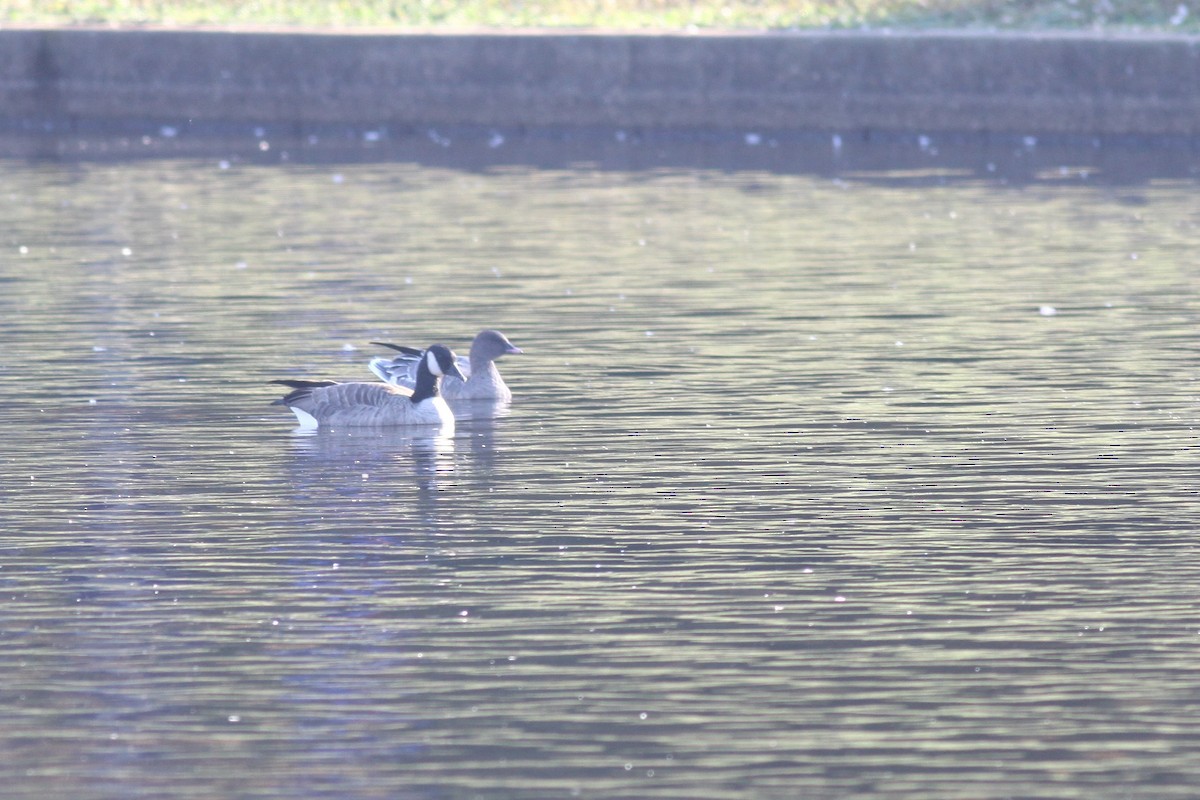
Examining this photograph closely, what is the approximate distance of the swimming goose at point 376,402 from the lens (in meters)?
14.9

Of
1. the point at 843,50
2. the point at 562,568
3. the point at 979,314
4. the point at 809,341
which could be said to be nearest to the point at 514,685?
the point at 562,568

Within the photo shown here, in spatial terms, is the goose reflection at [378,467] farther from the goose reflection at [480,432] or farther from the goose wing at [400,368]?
the goose wing at [400,368]

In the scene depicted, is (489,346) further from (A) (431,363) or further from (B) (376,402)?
(B) (376,402)

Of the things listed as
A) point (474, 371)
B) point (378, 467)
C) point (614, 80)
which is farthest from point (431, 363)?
point (614, 80)

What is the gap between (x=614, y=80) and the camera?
35.5 meters

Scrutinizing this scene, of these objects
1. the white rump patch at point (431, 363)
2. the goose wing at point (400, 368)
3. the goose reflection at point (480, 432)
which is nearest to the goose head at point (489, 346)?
the goose wing at point (400, 368)

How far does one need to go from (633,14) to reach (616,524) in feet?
97.1

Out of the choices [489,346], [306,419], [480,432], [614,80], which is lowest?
[614,80]

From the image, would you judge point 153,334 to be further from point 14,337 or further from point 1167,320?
point 1167,320

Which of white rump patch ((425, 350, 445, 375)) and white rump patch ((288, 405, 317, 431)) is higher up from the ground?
white rump patch ((425, 350, 445, 375))

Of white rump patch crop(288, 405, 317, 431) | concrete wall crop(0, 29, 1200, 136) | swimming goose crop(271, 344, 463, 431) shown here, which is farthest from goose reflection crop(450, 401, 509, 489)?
concrete wall crop(0, 29, 1200, 136)

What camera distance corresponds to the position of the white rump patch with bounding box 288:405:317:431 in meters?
14.9

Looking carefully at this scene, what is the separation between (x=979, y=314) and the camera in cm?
1950

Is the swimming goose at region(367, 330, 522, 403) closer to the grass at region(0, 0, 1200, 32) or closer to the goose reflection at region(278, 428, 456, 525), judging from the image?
the goose reflection at region(278, 428, 456, 525)
